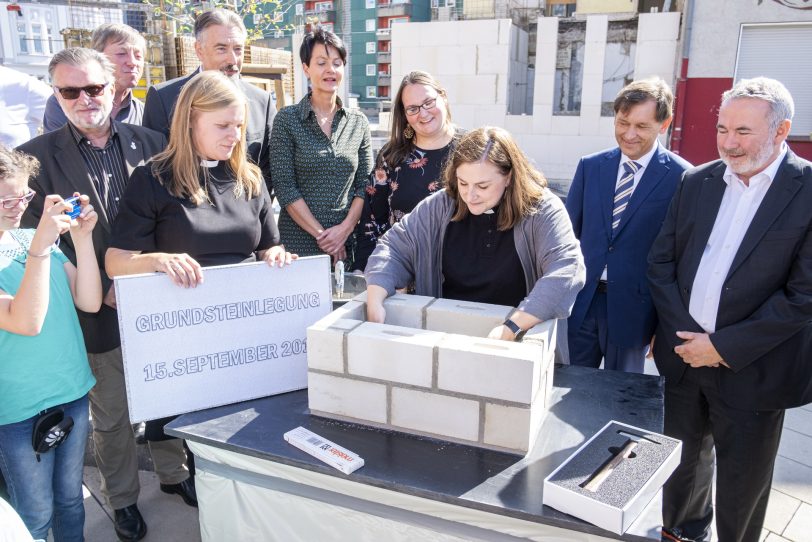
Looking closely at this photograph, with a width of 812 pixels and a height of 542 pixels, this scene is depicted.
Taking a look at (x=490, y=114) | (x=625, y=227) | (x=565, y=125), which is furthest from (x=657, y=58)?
(x=625, y=227)

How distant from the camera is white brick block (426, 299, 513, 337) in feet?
5.80

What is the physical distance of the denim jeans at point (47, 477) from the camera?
1.85 m

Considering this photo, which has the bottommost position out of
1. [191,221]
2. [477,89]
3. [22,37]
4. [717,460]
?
[717,460]

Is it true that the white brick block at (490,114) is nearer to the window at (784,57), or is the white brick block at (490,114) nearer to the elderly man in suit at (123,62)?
the window at (784,57)

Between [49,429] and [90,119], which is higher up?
[90,119]

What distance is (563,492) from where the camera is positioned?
1280 mm

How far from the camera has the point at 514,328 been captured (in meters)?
1.69

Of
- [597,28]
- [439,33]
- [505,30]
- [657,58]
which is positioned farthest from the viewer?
[439,33]

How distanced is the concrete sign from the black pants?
4.65 feet

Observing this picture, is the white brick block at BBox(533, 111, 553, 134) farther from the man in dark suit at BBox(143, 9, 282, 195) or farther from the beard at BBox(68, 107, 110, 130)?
the beard at BBox(68, 107, 110, 130)

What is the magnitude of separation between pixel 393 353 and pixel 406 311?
1.05 feet

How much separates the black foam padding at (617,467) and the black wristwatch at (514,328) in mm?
350

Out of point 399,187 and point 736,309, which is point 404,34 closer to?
point 399,187

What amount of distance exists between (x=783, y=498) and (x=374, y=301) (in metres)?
2.37
